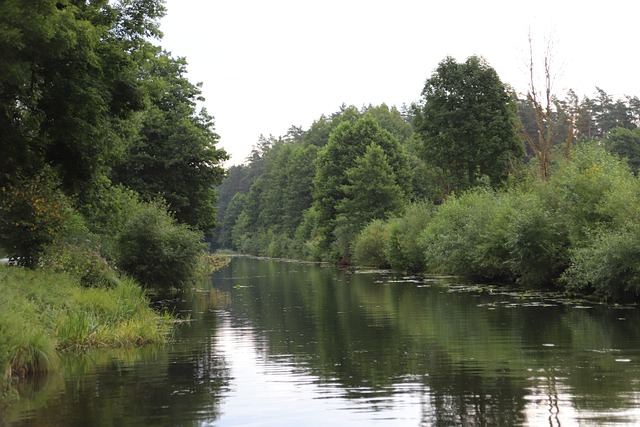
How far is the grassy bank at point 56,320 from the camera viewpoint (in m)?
14.8

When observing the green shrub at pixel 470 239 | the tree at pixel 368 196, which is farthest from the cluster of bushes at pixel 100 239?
the tree at pixel 368 196

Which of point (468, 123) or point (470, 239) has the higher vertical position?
point (468, 123)

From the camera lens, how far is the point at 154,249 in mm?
38969

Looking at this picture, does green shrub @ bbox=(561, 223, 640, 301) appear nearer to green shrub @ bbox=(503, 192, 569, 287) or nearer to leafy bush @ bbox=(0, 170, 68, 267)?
green shrub @ bbox=(503, 192, 569, 287)

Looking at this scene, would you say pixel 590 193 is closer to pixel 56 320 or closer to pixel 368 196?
pixel 56 320

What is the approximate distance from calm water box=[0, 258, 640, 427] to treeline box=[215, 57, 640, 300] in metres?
5.60

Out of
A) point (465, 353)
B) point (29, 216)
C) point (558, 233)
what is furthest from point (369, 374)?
point (558, 233)

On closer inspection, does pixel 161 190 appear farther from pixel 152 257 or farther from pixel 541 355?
pixel 541 355

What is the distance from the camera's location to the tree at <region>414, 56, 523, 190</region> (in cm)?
6419

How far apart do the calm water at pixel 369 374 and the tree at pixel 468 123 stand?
37512 millimetres

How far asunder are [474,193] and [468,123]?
1450 cm

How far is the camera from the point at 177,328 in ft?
81.0

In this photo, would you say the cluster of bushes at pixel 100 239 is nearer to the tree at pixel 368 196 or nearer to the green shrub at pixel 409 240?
the green shrub at pixel 409 240

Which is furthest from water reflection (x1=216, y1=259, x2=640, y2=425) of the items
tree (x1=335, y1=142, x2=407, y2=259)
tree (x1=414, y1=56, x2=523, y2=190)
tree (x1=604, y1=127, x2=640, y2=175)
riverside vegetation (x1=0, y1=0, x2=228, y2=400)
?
tree (x1=604, y1=127, x2=640, y2=175)
